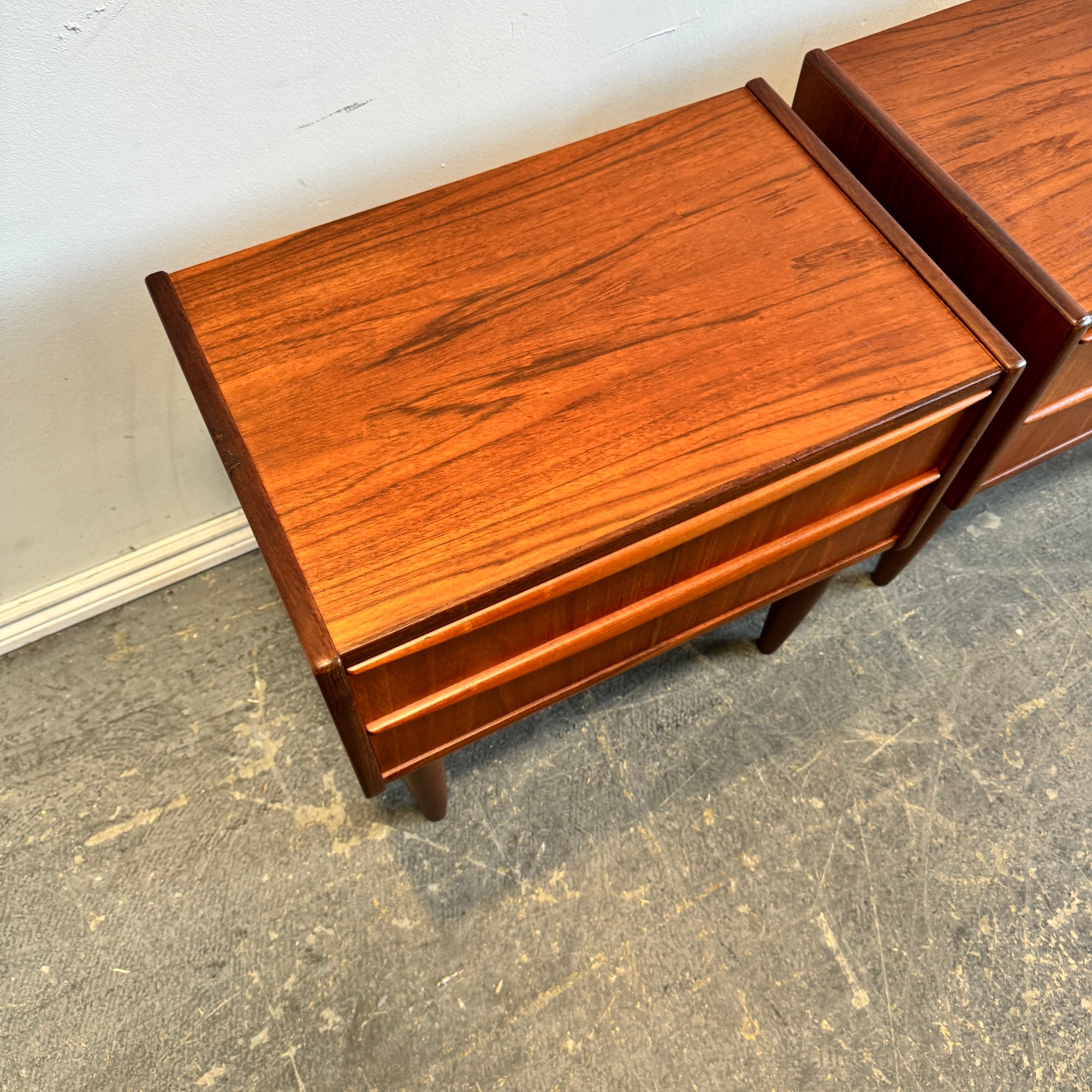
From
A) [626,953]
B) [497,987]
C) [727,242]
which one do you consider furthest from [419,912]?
[727,242]

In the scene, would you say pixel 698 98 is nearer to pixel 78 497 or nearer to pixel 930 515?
pixel 930 515

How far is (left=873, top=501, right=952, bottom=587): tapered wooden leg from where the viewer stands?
103 centimetres

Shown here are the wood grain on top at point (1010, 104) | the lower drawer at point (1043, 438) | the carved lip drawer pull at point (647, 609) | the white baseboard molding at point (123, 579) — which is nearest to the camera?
the carved lip drawer pull at point (647, 609)

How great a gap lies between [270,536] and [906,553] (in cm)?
70

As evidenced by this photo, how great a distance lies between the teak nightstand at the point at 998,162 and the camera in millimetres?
833

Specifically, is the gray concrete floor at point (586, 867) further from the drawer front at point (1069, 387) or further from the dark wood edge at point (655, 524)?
the dark wood edge at point (655, 524)

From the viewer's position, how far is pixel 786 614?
42.2 inches

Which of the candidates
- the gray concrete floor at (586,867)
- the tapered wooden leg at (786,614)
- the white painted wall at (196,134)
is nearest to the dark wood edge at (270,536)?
the white painted wall at (196,134)

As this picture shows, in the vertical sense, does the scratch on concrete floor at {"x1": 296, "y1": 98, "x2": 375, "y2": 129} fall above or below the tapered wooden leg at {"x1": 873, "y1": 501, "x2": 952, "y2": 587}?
above

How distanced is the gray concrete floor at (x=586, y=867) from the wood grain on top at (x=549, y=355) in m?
0.48

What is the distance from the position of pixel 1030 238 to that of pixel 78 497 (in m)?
0.96

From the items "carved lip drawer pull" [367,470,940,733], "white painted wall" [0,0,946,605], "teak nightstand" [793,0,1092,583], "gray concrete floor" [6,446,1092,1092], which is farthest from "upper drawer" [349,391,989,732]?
"white painted wall" [0,0,946,605]

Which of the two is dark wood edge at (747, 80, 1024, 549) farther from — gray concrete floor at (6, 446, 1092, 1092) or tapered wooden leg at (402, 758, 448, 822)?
tapered wooden leg at (402, 758, 448, 822)

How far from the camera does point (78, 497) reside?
3.47 feet
